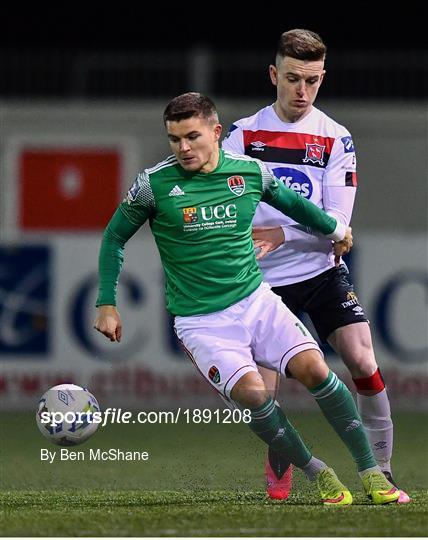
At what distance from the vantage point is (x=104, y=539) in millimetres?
5398

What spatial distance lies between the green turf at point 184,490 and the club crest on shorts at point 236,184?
1.20 m

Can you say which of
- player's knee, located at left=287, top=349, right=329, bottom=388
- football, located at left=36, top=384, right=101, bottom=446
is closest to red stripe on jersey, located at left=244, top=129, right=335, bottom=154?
player's knee, located at left=287, top=349, right=329, bottom=388

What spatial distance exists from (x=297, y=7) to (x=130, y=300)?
7384 millimetres

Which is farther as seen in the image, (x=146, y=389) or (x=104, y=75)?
(x=104, y=75)

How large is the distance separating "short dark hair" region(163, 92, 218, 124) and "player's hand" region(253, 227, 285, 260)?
2.53ft

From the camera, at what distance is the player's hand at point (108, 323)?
6480 mm

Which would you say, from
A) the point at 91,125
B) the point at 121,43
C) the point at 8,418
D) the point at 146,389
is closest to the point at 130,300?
the point at 146,389

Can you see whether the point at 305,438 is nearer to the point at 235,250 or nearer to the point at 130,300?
the point at 235,250

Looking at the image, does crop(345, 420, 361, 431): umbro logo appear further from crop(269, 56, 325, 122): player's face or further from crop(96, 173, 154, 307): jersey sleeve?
crop(269, 56, 325, 122): player's face

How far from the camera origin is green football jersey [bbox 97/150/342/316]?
21.6 ft

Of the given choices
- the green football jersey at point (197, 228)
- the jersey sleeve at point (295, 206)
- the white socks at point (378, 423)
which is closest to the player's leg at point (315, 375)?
the green football jersey at point (197, 228)

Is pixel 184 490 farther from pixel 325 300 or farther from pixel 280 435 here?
pixel 325 300

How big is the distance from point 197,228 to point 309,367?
817mm

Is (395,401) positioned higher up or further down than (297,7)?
further down
